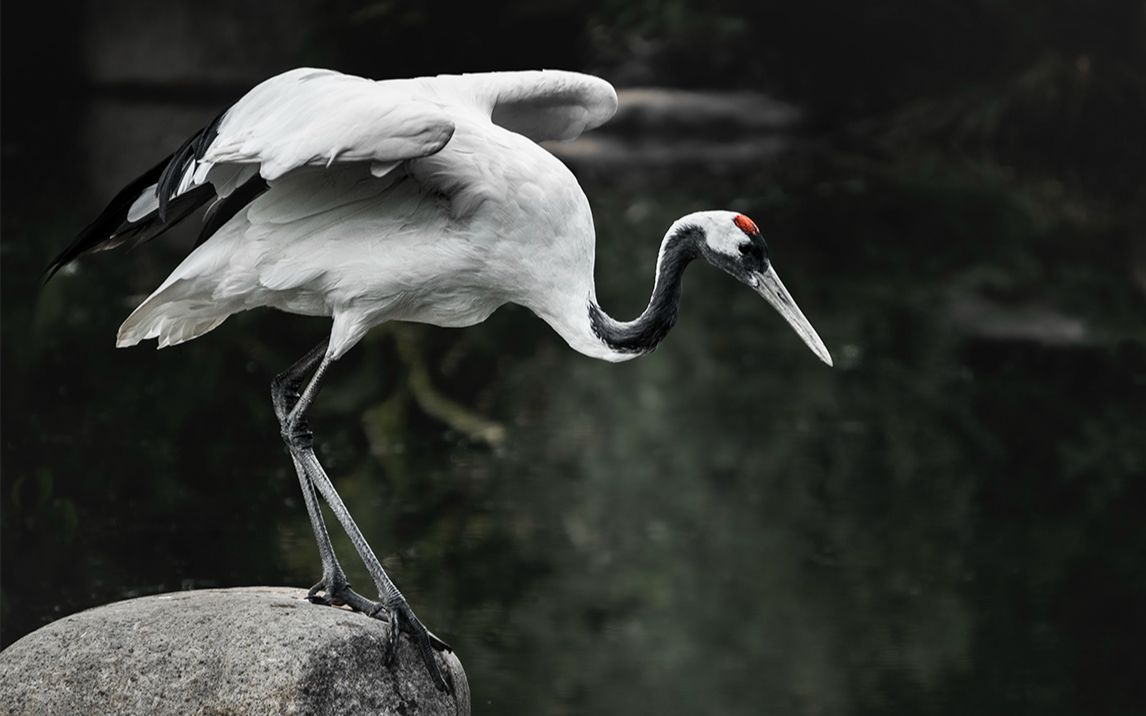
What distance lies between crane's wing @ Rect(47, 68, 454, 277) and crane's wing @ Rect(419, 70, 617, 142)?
1.32 feet

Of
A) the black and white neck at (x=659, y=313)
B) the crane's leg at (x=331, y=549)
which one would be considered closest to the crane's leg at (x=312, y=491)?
the crane's leg at (x=331, y=549)

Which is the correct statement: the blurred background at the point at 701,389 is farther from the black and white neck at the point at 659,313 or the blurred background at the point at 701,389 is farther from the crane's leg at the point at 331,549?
the black and white neck at the point at 659,313

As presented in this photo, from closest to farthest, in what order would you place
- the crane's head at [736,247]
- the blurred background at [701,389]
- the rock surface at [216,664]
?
the rock surface at [216,664] → the crane's head at [736,247] → the blurred background at [701,389]

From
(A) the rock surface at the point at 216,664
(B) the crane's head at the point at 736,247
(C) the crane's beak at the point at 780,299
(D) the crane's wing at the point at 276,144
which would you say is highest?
(D) the crane's wing at the point at 276,144

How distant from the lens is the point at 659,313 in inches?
176

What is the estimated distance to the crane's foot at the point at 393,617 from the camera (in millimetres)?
4355

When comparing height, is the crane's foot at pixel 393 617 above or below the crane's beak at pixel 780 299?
below

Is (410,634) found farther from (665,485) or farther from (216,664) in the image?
(665,485)

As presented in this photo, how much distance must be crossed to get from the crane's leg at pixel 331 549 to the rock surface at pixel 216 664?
5 cm

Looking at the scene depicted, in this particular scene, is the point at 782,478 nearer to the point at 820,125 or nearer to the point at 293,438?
the point at 293,438

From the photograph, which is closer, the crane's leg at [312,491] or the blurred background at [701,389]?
the crane's leg at [312,491]

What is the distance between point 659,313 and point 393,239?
692mm

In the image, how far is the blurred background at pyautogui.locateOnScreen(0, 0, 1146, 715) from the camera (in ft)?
21.9

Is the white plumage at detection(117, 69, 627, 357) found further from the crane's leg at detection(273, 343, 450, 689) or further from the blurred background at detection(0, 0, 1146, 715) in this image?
the blurred background at detection(0, 0, 1146, 715)
